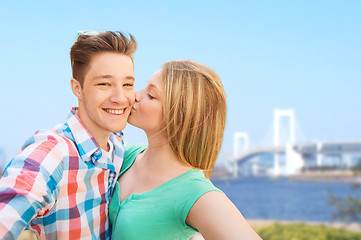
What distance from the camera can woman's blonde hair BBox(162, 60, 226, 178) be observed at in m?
1.30

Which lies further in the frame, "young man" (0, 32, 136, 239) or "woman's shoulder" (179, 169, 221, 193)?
"woman's shoulder" (179, 169, 221, 193)

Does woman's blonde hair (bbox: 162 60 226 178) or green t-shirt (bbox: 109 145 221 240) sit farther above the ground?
woman's blonde hair (bbox: 162 60 226 178)

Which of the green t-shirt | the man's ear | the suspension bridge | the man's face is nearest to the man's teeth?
the man's face

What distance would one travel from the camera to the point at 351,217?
926 centimetres

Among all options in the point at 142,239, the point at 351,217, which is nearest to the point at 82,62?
the point at 142,239

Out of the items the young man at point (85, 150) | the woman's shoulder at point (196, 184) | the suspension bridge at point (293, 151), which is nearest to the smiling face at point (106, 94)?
the young man at point (85, 150)

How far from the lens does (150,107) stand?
4.37ft

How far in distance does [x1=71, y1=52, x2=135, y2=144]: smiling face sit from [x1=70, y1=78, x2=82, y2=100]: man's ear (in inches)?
0.8

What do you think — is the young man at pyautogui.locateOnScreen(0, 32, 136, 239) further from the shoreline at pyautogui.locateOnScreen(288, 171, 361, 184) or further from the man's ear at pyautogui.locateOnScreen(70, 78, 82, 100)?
the shoreline at pyautogui.locateOnScreen(288, 171, 361, 184)

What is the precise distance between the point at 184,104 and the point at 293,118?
20.4m

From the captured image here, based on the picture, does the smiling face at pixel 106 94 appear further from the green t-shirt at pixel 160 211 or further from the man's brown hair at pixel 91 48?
the green t-shirt at pixel 160 211

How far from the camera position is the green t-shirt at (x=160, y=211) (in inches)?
49.3

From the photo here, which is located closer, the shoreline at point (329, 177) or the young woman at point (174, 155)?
the young woman at point (174, 155)

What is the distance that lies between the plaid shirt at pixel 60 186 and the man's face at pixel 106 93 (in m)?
0.05
